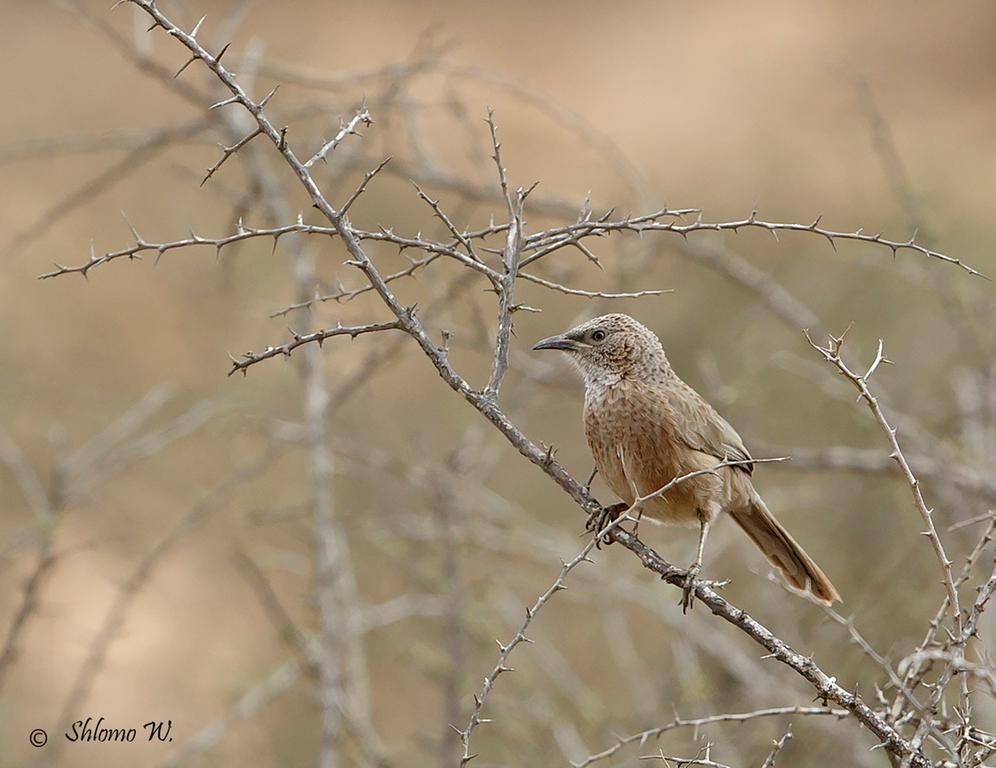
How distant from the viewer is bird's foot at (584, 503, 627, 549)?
4018mm

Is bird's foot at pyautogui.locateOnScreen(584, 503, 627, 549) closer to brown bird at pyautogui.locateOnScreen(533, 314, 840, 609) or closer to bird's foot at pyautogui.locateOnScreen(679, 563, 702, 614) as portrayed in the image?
brown bird at pyautogui.locateOnScreen(533, 314, 840, 609)

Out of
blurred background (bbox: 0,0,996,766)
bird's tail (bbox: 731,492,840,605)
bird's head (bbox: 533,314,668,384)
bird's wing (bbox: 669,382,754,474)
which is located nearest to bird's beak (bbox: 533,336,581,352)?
bird's head (bbox: 533,314,668,384)

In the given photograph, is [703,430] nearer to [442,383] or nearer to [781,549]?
[781,549]

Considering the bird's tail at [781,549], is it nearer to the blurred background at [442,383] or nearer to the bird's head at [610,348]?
the blurred background at [442,383]

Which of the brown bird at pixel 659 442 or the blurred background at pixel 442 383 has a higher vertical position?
the blurred background at pixel 442 383

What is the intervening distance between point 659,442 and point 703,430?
24 cm

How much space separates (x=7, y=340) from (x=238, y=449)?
131 inches

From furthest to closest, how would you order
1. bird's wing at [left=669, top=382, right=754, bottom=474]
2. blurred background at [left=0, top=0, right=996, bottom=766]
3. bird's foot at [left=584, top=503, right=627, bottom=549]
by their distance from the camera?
blurred background at [left=0, top=0, right=996, bottom=766] → bird's wing at [left=669, top=382, right=754, bottom=474] → bird's foot at [left=584, top=503, right=627, bottom=549]

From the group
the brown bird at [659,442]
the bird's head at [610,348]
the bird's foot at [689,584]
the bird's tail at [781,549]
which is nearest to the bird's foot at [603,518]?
the brown bird at [659,442]

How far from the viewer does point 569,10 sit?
2495 cm

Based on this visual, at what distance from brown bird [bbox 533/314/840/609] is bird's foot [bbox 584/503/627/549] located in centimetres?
2

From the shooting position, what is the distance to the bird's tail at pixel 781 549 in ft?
15.9

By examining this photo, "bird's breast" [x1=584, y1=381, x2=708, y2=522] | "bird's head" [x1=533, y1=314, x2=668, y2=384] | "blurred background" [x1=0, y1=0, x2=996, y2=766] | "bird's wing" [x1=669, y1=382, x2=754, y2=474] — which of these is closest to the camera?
"bird's breast" [x1=584, y1=381, x2=708, y2=522]

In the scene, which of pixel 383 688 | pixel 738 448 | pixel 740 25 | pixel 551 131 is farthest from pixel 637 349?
pixel 740 25
